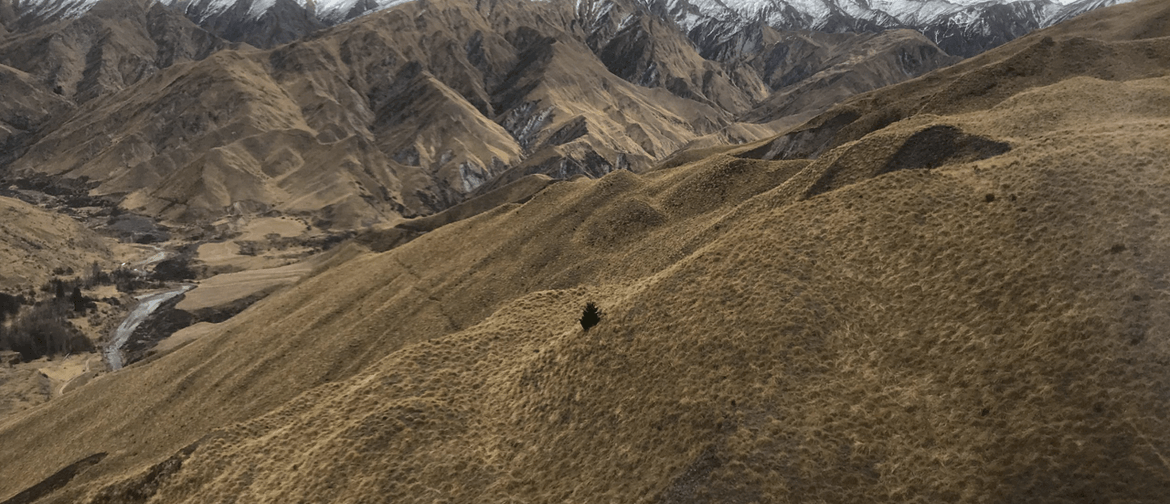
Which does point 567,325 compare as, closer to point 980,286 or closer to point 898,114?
point 980,286

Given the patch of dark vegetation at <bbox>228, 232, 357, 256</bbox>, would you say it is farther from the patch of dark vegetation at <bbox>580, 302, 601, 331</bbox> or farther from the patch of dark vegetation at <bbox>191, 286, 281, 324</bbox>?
the patch of dark vegetation at <bbox>580, 302, 601, 331</bbox>

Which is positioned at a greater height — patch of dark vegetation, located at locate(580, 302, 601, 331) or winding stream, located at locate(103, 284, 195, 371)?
winding stream, located at locate(103, 284, 195, 371)

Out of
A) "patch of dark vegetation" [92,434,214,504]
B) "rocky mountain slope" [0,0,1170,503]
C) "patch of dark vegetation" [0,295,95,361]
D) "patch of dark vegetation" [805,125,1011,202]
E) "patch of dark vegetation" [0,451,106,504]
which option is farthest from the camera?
"patch of dark vegetation" [0,295,95,361]

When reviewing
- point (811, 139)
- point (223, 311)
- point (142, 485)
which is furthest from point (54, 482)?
point (811, 139)

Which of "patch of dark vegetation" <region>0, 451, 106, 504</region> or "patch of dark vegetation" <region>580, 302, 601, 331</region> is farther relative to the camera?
"patch of dark vegetation" <region>0, 451, 106, 504</region>

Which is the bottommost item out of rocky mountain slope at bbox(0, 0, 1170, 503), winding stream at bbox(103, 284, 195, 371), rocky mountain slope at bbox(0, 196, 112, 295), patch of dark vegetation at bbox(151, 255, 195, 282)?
rocky mountain slope at bbox(0, 0, 1170, 503)

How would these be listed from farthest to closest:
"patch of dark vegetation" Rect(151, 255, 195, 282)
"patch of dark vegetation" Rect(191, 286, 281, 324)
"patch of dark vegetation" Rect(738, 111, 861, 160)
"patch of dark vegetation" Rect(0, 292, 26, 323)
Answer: "patch of dark vegetation" Rect(151, 255, 195, 282), "patch of dark vegetation" Rect(191, 286, 281, 324), "patch of dark vegetation" Rect(0, 292, 26, 323), "patch of dark vegetation" Rect(738, 111, 861, 160)

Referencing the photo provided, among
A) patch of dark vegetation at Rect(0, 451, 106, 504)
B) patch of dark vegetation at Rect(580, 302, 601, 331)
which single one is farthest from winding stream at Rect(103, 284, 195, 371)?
patch of dark vegetation at Rect(580, 302, 601, 331)
